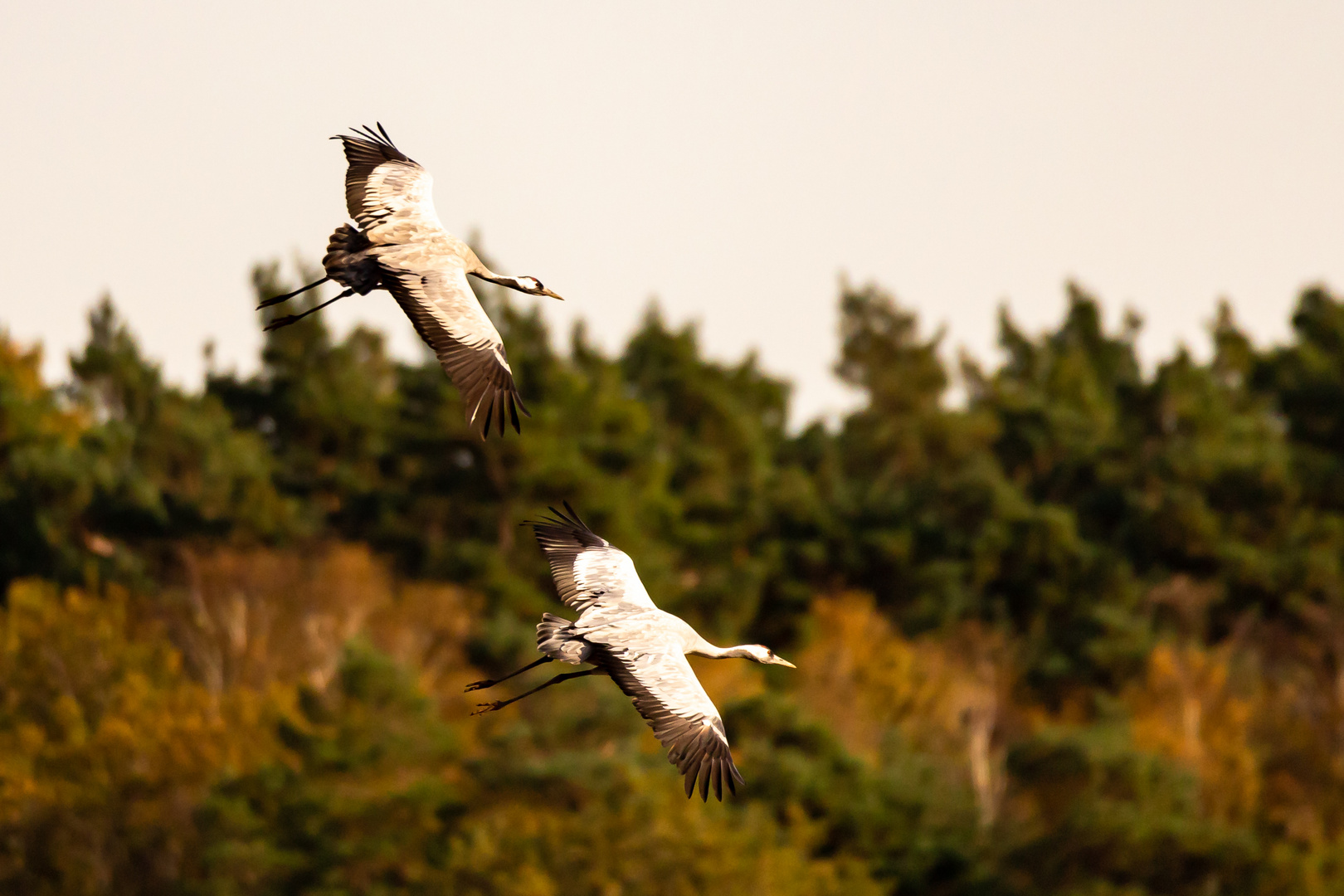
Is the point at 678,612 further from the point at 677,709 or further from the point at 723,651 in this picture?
the point at 677,709

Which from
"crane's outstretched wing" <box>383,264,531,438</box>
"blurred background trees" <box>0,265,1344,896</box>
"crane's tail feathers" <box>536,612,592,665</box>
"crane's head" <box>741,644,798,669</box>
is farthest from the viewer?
"blurred background trees" <box>0,265,1344,896</box>

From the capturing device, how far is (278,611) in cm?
6594

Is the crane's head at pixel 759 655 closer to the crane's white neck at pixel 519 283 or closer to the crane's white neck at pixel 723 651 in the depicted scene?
the crane's white neck at pixel 723 651

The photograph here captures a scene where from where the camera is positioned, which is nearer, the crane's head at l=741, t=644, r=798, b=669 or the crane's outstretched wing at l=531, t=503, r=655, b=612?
the crane's outstretched wing at l=531, t=503, r=655, b=612

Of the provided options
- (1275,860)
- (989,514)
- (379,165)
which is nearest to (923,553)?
(989,514)

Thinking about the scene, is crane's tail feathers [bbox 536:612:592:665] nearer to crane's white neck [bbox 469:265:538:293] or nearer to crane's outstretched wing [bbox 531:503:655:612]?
crane's outstretched wing [bbox 531:503:655:612]

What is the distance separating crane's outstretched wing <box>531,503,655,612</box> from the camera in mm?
20531

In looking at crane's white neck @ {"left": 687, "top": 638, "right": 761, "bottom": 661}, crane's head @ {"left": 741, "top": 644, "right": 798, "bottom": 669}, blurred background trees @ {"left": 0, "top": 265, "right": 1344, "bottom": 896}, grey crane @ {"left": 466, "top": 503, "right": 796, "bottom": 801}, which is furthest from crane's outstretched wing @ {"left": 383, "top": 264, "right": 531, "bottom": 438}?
blurred background trees @ {"left": 0, "top": 265, "right": 1344, "bottom": 896}

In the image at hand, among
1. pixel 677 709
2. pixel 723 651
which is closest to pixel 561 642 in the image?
pixel 677 709

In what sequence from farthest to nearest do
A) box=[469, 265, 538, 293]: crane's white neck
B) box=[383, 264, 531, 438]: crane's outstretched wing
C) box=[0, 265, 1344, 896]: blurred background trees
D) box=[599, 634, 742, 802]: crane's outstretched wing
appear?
1. box=[0, 265, 1344, 896]: blurred background trees
2. box=[469, 265, 538, 293]: crane's white neck
3. box=[383, 264, 531, 438]: crane's outstretched wing
4. box=[599, 634, 742, 802]: crane's outstretched wing

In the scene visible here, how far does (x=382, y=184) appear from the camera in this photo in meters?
20.5

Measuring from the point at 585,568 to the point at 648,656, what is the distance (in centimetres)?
210

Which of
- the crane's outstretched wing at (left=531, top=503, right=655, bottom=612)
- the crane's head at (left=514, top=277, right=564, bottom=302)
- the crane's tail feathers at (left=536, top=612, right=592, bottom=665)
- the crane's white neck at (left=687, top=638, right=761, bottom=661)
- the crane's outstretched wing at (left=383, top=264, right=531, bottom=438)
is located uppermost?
the crane's head at (left=514, top=277, right=564, bottom=302)

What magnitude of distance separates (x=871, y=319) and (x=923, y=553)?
90.2 ft
